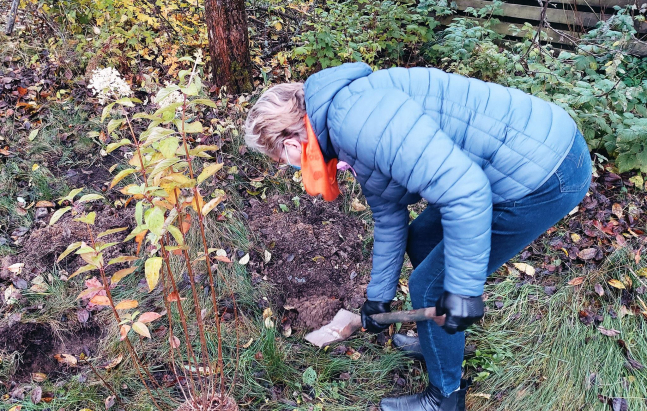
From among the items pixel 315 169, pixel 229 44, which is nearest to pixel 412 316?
pixel 315 169

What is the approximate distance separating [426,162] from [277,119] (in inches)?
22.5

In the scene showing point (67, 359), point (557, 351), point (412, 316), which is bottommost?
point (557, 351)

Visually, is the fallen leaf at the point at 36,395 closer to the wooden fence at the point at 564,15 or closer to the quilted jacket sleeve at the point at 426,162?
the quilted jacket sleeve at the point at 426,162

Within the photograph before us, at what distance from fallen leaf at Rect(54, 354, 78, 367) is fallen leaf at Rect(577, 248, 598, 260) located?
2.94m

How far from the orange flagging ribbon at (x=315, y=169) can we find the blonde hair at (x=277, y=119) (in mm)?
48

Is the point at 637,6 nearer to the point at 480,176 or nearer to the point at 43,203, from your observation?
the point at 480,176

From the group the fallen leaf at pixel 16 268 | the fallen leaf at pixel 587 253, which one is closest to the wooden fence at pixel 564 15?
the fallen leaf at pixel 587 253

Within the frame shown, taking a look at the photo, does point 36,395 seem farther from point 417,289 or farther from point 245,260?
point 417,289

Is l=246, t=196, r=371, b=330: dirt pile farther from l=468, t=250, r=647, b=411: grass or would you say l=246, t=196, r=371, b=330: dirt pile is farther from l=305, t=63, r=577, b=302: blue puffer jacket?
l=305, t=63, r=577, b=302: blue puffer jacket

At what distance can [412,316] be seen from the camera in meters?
1.82

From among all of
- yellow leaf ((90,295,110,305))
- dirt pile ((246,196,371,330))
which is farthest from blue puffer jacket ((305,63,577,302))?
dirt pile ((246,196,371,330))

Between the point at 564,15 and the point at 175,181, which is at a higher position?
the point at 175,181

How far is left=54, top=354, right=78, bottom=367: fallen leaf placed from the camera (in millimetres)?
2301

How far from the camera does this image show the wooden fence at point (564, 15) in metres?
3.89
